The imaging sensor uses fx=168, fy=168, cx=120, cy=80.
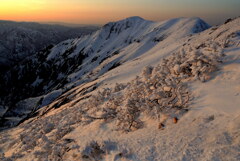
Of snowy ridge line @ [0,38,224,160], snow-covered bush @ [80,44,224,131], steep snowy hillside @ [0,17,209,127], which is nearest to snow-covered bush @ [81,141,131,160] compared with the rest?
snowy ridge line @ [0,38,224,160]

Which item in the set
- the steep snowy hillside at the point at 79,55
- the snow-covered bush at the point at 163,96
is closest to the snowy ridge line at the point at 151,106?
the snow-covered bush at the point at 163,96

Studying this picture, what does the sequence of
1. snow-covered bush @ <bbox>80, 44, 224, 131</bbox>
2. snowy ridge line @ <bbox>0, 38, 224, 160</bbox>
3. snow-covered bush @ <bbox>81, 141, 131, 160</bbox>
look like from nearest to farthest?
snow-covered bush @ <bbox>81, 141, 131, 160</bbox> → snowy ridge line @ <bbox>0, 38, 224, 160</bbox> → snow-covered bush @ <bbox>80, 44, 224, 131</bbox>

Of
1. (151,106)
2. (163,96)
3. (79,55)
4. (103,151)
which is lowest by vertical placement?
(79,55)

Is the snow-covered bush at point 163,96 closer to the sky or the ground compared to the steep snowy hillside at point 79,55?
closer to the sky

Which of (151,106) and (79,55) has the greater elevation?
(151,106)

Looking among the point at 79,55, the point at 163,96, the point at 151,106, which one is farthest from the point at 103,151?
the point at 79,55

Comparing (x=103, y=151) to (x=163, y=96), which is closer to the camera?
(x=103, y=151)

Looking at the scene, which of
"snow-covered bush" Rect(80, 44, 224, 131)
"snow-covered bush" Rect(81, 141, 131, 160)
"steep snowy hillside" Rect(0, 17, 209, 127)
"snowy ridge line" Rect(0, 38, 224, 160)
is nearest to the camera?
"snow-covered bush" Rect(81, 141, 131, 160)

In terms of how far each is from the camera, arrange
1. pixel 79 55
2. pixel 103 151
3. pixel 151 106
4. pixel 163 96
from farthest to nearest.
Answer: pixel 79 55 < pixel 163 96 < pixel 151 106 < pixel 103 151

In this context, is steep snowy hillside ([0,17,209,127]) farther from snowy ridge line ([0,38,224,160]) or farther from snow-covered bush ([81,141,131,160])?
snow-covered bush ([81,141,131,160])

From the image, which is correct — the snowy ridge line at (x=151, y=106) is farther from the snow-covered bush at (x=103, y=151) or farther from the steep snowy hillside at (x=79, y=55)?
the steep snowy hillside at (x=79, y=55)

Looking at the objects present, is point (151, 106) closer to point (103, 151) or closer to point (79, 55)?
point (103, 151)

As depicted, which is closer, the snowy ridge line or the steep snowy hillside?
the snowy ridge line

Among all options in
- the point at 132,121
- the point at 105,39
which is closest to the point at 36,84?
the point at 105,39
